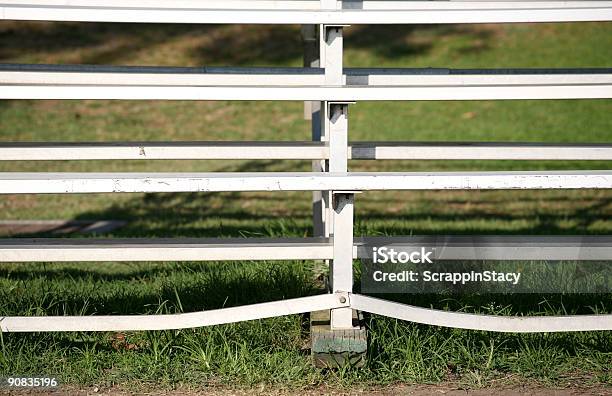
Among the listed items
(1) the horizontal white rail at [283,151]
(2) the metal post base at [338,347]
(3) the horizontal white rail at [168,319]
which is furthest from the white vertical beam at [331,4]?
(2) the metal post base at [338,347]

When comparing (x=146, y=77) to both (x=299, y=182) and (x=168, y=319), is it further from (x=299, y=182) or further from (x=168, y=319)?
(x=168, y=319)

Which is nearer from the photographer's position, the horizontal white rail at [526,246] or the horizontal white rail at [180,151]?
the horizontal white rail at [180,151]

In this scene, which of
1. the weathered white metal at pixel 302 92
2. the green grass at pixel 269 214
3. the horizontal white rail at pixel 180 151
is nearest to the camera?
the weathered white metal at pixel 302 92

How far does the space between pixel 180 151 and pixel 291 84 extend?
590mm

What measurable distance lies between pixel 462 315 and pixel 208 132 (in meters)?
8.11

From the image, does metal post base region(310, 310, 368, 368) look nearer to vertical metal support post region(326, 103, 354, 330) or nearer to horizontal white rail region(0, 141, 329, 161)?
vertical metal support post region(326, 103, 354, 330)

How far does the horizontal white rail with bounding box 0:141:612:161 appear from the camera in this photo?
3.74 metres

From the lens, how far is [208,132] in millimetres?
11250

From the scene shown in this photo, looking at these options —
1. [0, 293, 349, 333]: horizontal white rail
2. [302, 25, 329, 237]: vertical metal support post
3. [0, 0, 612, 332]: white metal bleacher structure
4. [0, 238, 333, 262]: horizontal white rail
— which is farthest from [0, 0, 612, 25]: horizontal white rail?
[302, 25, 329, 237]: vertical metal support post

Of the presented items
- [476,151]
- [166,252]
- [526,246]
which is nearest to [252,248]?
[166,252]

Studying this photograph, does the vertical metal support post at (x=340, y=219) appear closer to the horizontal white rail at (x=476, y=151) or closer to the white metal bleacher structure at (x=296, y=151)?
the white metal bleacher structure at (x=296, y=151)

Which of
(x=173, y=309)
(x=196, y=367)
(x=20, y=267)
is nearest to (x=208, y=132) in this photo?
(x=20, y=267)

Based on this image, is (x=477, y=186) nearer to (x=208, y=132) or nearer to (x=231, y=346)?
(x=231, y=346)

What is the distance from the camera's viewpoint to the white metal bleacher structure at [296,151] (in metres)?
3.30
